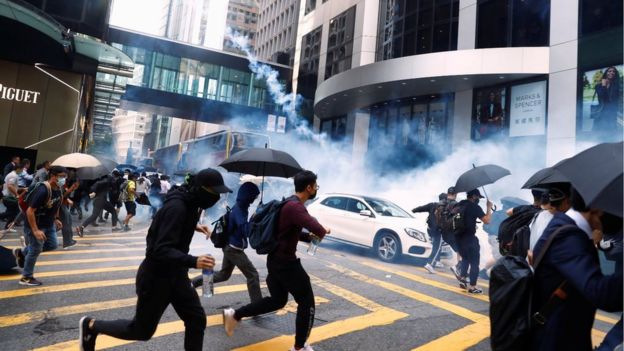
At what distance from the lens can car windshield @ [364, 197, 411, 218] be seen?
10.1 metres

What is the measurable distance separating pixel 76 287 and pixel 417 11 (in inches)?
780

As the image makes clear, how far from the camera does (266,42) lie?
5847 cm

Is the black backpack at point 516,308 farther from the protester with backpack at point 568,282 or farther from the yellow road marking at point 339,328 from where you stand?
the yellow road marking at point 339,328

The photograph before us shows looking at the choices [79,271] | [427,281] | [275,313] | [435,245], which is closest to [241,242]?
[275,313]

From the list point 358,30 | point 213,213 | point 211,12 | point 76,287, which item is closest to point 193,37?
point 211,12

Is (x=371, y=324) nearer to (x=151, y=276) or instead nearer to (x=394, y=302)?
(x=394, y=302)

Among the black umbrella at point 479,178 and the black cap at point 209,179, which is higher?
the black umbrella at point 479,178

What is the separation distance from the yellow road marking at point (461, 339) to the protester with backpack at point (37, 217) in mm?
5064

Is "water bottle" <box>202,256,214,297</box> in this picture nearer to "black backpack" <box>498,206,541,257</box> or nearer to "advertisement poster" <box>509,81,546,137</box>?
"black backpack" <box>498,206,541,257</box>

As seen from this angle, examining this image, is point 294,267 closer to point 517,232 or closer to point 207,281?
point 207,281

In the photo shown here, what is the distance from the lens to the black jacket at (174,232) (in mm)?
2949

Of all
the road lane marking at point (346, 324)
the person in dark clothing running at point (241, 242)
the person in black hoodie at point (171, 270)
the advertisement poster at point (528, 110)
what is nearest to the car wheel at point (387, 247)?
the road lane marking at point (346, 324)

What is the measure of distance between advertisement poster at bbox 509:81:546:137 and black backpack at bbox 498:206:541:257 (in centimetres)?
1170

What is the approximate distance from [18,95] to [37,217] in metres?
14.0
